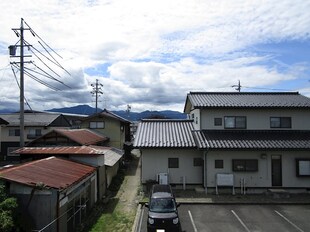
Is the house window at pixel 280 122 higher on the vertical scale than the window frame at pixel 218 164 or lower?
higher

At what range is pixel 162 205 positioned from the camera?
533 inches

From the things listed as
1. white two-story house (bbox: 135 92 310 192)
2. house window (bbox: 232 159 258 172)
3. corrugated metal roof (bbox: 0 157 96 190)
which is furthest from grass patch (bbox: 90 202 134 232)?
house window (bbox: 232 159 258 172)

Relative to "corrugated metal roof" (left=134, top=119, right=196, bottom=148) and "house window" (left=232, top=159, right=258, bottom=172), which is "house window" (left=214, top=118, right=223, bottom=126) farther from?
"house window" (left=232, top=159, right=258, bottom=172)

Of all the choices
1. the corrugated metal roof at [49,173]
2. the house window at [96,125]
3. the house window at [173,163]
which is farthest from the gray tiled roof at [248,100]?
the house window at [96,125]

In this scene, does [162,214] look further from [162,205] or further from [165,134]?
[165,134]

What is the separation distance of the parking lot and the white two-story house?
10.1 feet

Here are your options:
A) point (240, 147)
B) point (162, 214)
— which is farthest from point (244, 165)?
point (162, 214)

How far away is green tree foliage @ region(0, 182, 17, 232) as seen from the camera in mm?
9666

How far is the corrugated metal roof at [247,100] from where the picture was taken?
73.1ft

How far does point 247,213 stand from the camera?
16.0 metres

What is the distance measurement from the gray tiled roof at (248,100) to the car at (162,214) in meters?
9.67

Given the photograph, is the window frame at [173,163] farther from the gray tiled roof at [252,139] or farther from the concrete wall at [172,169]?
the gray tiled roof at [252,139]

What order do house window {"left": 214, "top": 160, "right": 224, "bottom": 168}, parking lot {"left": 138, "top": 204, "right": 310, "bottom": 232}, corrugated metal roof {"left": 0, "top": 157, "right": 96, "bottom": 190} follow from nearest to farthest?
corrugated metal roof {"left": 0, "top": 157, "right": 96, "bottom": 190}, parking lot {"left": 138, "top": 204, "right": 310, "bottom": 232}, house window {"left": 214, "top": 160, "right": 224, "bottom": 168}

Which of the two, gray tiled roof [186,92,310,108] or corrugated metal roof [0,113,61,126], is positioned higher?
gray tiled roof [186,92,310,108]
